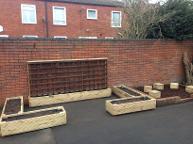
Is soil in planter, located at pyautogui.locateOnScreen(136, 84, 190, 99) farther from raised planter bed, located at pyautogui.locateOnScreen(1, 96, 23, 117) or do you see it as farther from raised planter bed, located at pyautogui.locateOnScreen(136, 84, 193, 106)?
raised planter bed, located at pyautogui.locateOnScreen(1, 96, 23, 117)

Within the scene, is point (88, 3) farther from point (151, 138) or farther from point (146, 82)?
point (151, 138)

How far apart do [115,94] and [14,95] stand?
350 centimetres

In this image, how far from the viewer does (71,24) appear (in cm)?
1672

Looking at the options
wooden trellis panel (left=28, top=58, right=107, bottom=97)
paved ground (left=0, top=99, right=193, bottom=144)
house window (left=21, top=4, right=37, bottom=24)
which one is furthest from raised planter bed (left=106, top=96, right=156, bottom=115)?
house window (left=21, top=4, right=37, bottom=24)

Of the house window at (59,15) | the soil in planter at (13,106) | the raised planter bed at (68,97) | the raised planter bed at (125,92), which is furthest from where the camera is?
the house window at (59,15)

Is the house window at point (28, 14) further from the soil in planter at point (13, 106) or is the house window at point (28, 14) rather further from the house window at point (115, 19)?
the soil in planter at point (13, 106)

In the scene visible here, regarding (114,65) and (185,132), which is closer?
(185,132)

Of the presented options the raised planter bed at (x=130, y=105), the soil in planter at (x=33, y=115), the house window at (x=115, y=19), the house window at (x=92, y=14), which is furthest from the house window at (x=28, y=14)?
the raised planter bed at (x=130, y=105)

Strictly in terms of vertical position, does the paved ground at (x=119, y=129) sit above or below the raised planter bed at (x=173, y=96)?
below

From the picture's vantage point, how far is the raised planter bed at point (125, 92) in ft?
19.2

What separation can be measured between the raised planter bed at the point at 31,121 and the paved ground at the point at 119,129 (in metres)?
0.13

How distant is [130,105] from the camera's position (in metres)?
4.96

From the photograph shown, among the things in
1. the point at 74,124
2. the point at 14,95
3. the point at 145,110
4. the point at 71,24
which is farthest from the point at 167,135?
the point at 71,24

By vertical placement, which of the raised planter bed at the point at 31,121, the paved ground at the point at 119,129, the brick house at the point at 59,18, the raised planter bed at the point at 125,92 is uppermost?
the brick house at the point at 59,18
